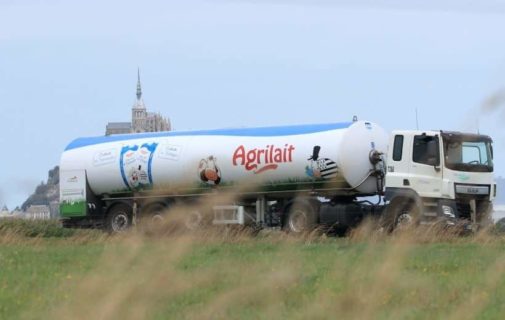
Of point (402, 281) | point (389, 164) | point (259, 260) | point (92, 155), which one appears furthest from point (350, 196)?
point (402, 281)

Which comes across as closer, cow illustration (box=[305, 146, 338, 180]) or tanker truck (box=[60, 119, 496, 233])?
tanker truck (box=[60, 119, 496, 233])

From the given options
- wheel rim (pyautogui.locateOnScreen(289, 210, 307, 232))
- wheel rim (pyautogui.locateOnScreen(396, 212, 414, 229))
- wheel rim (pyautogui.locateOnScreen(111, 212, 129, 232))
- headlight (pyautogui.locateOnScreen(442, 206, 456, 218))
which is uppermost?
headlight (pyautogui.locateOnScreen(442, 206, 456, 218))

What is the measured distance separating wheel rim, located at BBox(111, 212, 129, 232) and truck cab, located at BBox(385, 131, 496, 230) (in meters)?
8.43

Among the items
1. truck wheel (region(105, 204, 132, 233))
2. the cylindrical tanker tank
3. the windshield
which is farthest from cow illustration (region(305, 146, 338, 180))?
truck wheel (region(105, 204, 132, 233))

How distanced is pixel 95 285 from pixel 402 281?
3647 mm

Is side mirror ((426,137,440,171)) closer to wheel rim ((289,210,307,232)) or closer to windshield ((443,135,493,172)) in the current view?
windshield ((443,135,493,172))

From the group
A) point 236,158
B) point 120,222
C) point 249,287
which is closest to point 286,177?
point 236,158

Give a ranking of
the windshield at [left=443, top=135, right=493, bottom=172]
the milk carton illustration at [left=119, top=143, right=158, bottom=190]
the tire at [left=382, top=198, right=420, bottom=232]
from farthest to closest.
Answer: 1. the milk carton illustration at [left=119, top=143, right=158, bottom=190]
2. the windshield at [left=443, top=135, right=493, bottom=172]
3. the tire at [left=382, top=198, right=420, bottom=232]

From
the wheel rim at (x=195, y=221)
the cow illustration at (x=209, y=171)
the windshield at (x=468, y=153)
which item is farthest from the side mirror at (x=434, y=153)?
the cow illustration at (x=209, y=171)

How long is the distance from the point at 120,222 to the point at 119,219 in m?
0.11

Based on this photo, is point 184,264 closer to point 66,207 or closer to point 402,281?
point 402,281

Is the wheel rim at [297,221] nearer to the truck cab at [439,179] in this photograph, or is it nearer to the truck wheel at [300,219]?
the truck wheel at [300,219]

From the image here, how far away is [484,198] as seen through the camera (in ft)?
93.6

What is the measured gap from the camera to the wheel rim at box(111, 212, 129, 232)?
3349 cm
